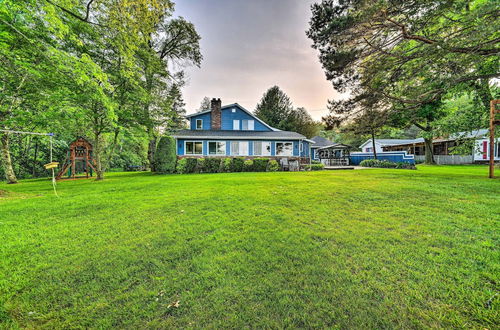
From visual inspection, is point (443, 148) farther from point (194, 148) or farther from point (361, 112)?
point (194, 148)

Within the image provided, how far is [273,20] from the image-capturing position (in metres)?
13.2

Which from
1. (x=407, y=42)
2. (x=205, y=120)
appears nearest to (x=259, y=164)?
(x=205, y=120)

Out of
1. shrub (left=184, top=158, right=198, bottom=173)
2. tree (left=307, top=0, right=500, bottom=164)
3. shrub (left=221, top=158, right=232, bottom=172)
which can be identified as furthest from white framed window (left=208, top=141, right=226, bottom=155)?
tree (left=307, top=0, right=500, bottom=164)

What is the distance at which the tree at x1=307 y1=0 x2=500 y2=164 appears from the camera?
6089mm

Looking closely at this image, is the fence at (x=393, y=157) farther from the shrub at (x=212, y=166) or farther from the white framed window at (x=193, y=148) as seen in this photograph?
the white framed window at (x=193, y=148)

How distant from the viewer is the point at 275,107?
116ft

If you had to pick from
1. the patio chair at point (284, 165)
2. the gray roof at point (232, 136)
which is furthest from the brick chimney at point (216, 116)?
the patio chair at point (284, 165)

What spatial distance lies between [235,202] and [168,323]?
11.4 feet

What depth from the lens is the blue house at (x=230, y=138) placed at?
56.7 feet

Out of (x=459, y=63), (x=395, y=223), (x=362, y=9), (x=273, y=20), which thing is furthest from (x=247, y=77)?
(x=395, y=223)

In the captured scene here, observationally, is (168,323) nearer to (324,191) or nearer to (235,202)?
(235,202)

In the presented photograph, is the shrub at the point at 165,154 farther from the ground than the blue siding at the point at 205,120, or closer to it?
closer to it

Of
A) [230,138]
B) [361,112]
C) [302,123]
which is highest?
[302,123]

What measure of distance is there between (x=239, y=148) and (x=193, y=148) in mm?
4279
